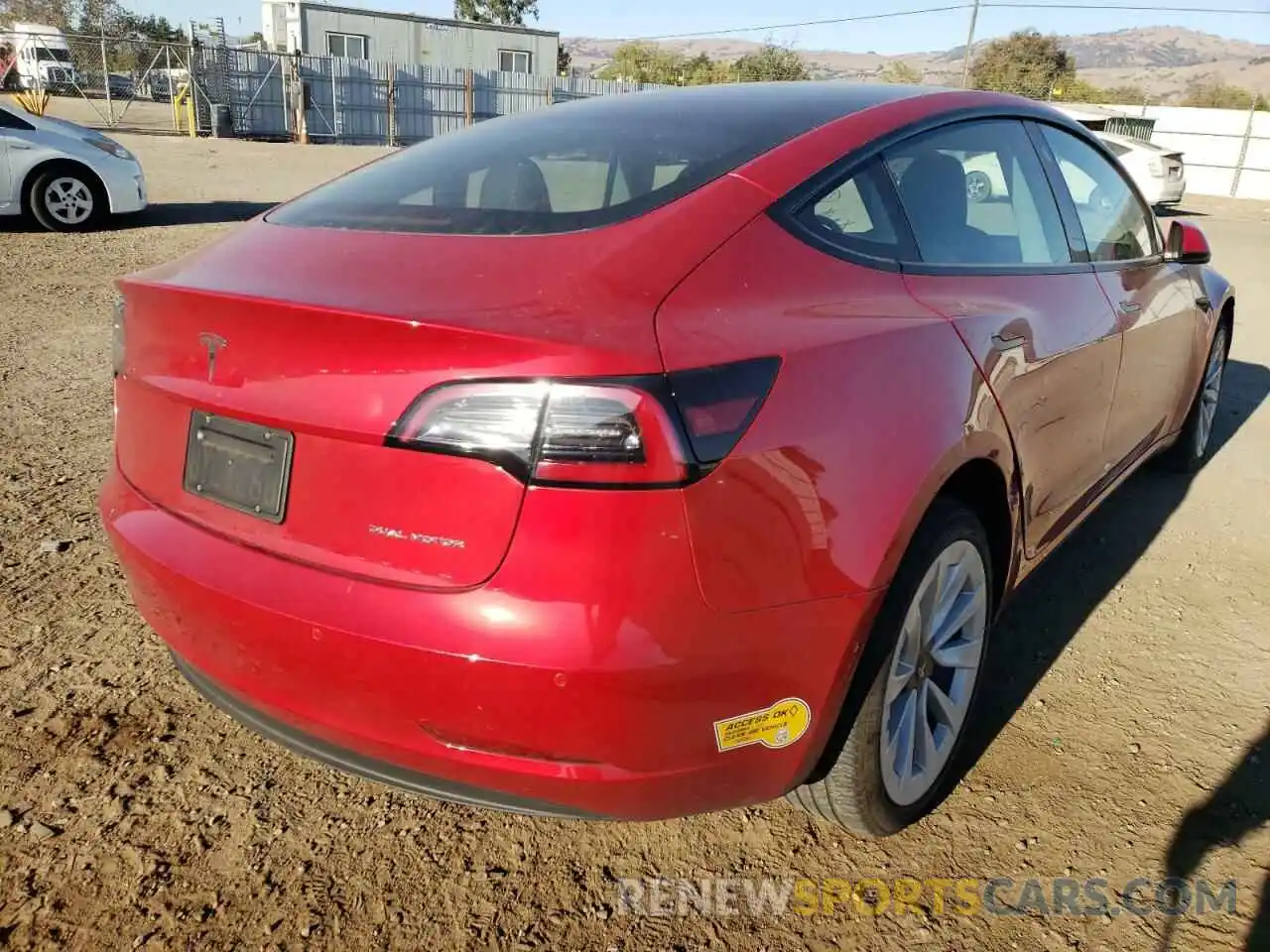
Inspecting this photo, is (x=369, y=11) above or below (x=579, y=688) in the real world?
above

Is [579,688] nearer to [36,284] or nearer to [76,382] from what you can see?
[76,382]

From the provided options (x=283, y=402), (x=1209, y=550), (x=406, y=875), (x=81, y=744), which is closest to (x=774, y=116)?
(x=283, y=402)

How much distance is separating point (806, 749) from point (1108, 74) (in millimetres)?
170786

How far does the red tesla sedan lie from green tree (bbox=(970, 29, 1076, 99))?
179 feet

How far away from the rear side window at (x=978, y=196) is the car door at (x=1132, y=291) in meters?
0.21

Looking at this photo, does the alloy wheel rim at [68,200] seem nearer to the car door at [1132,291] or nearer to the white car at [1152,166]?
the car door at [1132,291]

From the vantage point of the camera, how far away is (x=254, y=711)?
200cm

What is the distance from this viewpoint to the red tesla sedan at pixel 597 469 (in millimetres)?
1627

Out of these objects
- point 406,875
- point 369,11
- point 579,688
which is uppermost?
point 369,11

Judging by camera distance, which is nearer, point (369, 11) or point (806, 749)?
point (806, 749)

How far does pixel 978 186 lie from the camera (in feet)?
9.18

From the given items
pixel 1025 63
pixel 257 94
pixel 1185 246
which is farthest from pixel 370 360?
pixel 1025 63

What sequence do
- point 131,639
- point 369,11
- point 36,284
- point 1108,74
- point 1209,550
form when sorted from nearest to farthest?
point 131,639, point 1209,550, point 36,284, point 369,11, point 1108,74

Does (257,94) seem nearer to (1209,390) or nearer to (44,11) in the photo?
(1209,390)
